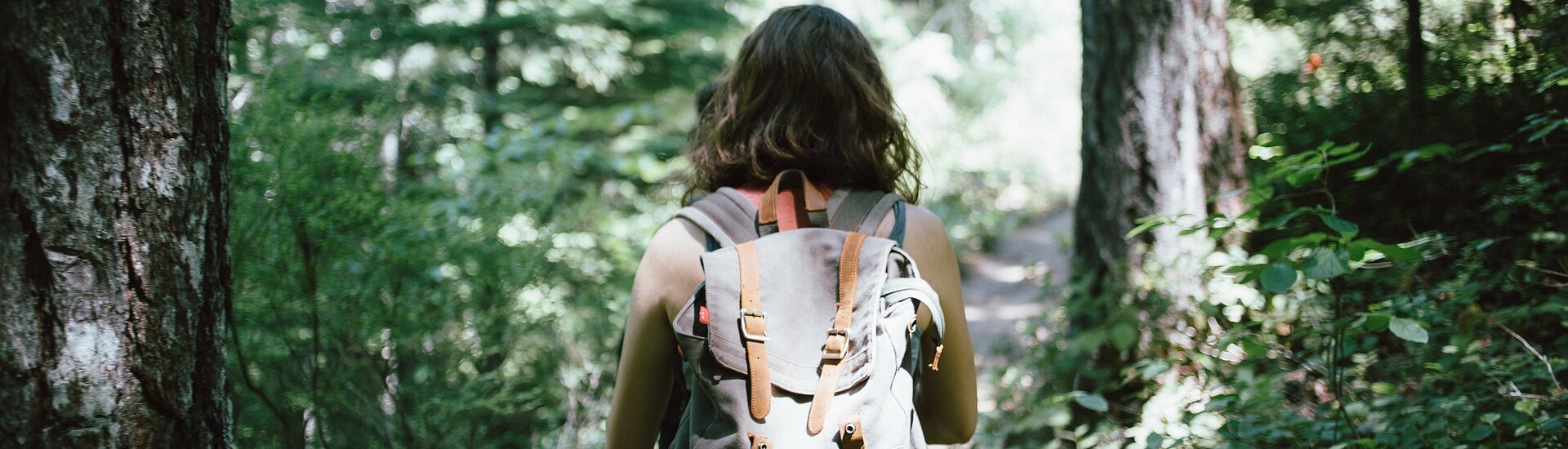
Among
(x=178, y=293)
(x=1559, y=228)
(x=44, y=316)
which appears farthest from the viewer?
(x=1559, y=228)

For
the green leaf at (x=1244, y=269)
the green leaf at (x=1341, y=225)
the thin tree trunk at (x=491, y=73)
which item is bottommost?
the green leaf at (x=1244, y=269)

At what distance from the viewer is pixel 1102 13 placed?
139 inches

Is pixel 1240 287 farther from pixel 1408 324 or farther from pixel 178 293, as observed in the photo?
pixel 178 293

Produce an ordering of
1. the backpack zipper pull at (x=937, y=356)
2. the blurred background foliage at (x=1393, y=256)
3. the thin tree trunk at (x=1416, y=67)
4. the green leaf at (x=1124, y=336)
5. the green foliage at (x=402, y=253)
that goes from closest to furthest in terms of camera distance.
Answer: the backpack zipper pull at (x=937, y=356)
the blurred background foliage at (x=1393, y=256)
the thin tree trunk at (x=1416, y=67)
the green foliage at (x=402, y=253)
the green leaf at (x=1124, y=336)

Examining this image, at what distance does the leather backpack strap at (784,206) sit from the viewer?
1.61m

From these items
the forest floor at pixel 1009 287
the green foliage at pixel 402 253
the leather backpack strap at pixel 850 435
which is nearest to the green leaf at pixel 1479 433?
the leather backpack strap at pixel 850 435

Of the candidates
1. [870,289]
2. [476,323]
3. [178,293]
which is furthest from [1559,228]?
[476,323]

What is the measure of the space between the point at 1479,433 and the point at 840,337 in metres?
1.72

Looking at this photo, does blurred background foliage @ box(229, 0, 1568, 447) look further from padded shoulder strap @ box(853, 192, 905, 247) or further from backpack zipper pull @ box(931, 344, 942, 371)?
backpack zipper pull @ box(931, 344, 942, 371)

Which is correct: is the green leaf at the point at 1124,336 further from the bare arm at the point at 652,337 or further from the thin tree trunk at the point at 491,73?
the thin tree trunk at the point at 491,73

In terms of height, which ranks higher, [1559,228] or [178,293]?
[178,293]

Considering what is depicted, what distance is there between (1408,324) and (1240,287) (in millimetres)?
1180

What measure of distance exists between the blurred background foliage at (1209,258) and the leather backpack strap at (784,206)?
18.2 inches

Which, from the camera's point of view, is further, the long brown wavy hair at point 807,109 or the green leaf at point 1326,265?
the green leaf at point 1326,265
